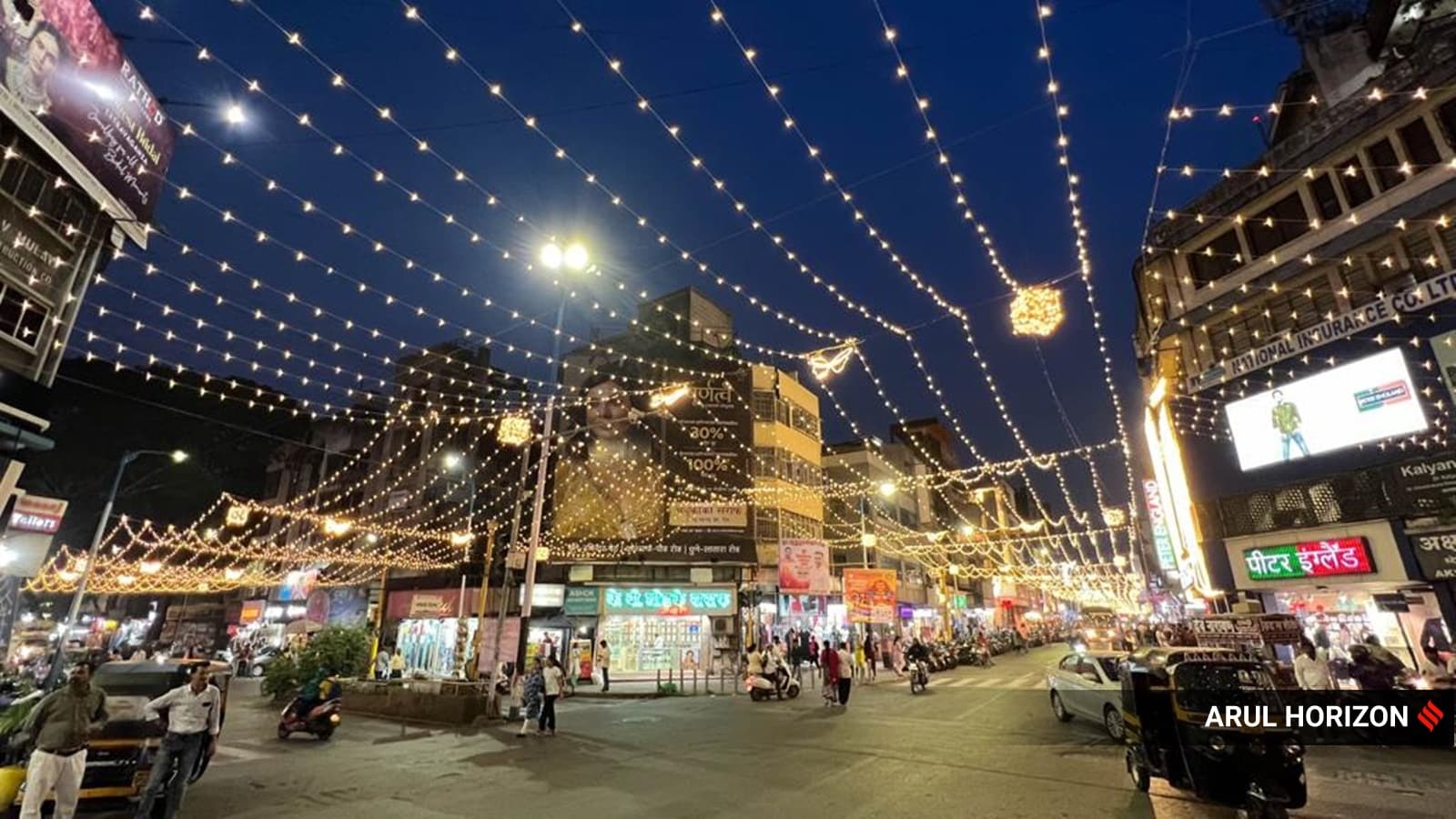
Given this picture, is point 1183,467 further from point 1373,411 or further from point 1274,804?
point 1274,804

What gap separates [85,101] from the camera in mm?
12820

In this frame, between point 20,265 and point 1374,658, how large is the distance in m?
29.9

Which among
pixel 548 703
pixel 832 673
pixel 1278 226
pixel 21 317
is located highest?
pixel 1278 226

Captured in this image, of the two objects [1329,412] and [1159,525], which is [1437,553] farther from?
[1159,525]

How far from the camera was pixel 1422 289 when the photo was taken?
50.6 feet

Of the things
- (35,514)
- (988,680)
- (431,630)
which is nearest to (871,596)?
(988,680)

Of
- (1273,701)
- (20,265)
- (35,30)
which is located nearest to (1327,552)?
(1273,701)

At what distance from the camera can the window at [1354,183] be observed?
676 inches

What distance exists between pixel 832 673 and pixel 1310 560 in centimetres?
1357

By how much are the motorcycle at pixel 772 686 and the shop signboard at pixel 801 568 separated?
23.2ft

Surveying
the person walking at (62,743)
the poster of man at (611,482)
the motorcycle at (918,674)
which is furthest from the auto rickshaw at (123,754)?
the poster of man at (611,482)

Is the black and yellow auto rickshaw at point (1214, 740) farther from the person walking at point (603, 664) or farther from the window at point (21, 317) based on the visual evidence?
the window at point (21, 317)

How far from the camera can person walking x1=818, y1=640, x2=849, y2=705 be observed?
17.2 m

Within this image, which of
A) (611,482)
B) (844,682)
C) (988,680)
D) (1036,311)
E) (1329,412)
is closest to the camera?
(1036,311)
